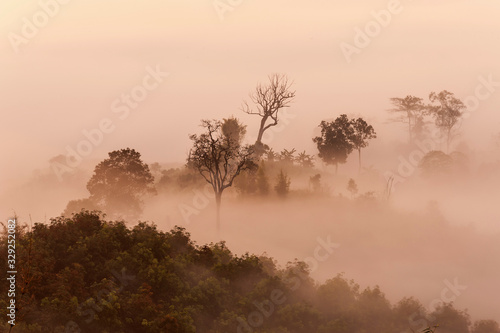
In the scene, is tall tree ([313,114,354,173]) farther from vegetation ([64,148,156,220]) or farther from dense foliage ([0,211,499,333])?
dense foliage ([0,211,499,333])

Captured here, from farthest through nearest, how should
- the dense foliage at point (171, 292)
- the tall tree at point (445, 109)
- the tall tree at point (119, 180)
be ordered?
1. the tall tree at point (445, 109)
2. the tall tree at point (119, 180)
3. the dense foliage at point (171, 292)

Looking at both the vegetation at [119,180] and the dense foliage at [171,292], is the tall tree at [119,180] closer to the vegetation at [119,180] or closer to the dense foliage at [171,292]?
the vegetation at [119,180]

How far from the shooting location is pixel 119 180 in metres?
81.6

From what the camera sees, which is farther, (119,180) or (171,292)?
(119,180)

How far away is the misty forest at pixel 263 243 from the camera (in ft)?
126

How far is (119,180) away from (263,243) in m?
20.2

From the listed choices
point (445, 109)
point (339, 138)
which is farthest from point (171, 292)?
point (445, 109)

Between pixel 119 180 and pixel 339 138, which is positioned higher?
pixel 339 138

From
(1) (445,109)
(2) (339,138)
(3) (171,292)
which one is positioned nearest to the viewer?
(3) (171,292)

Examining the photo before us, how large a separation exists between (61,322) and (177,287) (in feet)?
27.1

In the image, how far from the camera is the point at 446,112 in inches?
6093

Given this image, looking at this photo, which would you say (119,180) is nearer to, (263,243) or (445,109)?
(263,243)

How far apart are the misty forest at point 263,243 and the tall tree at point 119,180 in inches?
7.1

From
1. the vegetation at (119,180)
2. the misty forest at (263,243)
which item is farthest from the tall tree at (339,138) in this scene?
the vegetation at (119,180)
